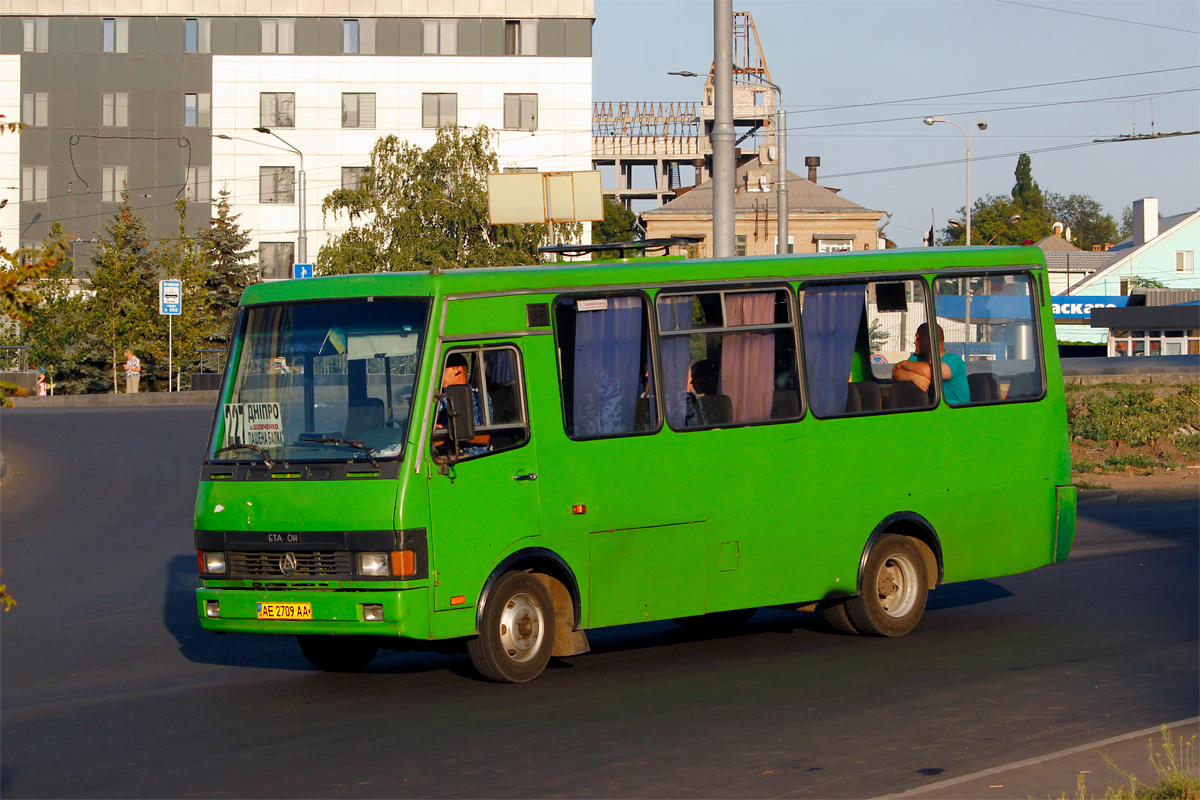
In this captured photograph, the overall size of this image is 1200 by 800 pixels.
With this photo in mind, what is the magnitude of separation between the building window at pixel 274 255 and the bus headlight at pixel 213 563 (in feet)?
246

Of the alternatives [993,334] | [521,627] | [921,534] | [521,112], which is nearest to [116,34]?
[521,112]

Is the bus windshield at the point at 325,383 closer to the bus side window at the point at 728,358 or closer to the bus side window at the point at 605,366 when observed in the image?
the bus side window at the point at 605,366

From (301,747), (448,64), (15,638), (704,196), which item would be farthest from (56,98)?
(301,747)

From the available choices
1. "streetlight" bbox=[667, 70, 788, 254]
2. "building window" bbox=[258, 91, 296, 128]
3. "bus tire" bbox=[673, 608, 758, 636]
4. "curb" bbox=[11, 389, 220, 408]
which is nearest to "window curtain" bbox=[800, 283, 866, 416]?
"bus tire" bbox=[673, 608, 758, 636]

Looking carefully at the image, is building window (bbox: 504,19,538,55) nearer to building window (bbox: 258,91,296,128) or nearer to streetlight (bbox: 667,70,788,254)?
building window (bbox: 258,91,296,128)

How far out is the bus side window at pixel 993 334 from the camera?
11.9 m

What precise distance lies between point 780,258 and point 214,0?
76376 millimetres

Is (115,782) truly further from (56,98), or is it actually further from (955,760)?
(56,98)

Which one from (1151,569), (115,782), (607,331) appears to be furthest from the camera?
(1151,569)

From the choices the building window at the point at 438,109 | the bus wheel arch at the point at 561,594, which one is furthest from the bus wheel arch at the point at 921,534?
the building window at the point at 438,109

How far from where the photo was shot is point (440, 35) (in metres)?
80.3

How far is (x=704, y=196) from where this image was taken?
307 ft

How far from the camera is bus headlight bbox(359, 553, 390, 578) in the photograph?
28.6ft

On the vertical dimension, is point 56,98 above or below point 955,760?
above
